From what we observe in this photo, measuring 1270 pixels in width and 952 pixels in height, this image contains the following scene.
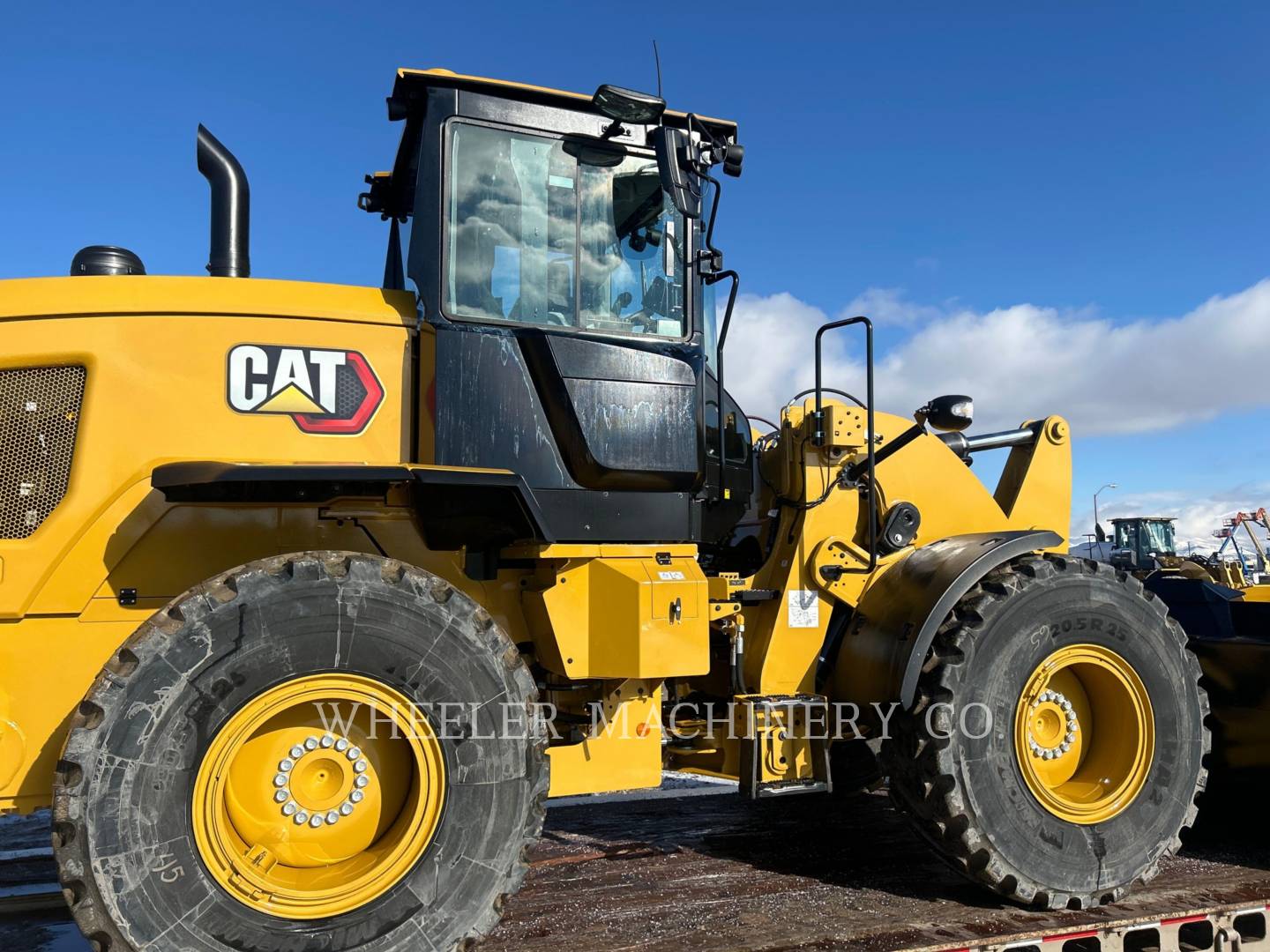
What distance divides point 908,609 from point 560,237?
2.06 meters

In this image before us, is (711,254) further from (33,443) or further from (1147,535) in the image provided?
(1147,535)

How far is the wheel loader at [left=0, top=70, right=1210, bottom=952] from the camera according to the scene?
2811mm

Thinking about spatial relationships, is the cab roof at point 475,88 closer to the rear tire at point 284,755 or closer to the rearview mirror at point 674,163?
the rearview mirror at point 674,163

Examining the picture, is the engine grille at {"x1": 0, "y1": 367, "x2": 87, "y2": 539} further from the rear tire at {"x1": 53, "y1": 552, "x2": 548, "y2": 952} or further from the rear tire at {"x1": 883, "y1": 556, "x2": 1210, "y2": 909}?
the rear tire at {"x1": 883, "y1": 556, "x2": 1210, "y2": 909}

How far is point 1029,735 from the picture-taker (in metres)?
3.81

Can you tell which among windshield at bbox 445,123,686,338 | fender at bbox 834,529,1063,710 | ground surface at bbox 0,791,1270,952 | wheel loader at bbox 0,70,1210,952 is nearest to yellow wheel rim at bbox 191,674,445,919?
wheel loader at bbox 0,70,1210,952

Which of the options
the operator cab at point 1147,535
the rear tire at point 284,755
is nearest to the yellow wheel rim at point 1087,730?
the rear tire at point 284,755

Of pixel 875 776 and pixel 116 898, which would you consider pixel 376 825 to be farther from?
pixel 875 776

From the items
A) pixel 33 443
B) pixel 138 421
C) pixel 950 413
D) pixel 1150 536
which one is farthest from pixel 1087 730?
pixel 1150 536

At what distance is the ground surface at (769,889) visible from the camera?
3.28 m

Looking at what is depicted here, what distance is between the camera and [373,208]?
4758 mm

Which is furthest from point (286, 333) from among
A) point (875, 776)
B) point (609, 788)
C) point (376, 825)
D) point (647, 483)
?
point (875, 776)

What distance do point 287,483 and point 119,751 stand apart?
920 mm

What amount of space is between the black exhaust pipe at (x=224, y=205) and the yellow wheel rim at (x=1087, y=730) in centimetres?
373
